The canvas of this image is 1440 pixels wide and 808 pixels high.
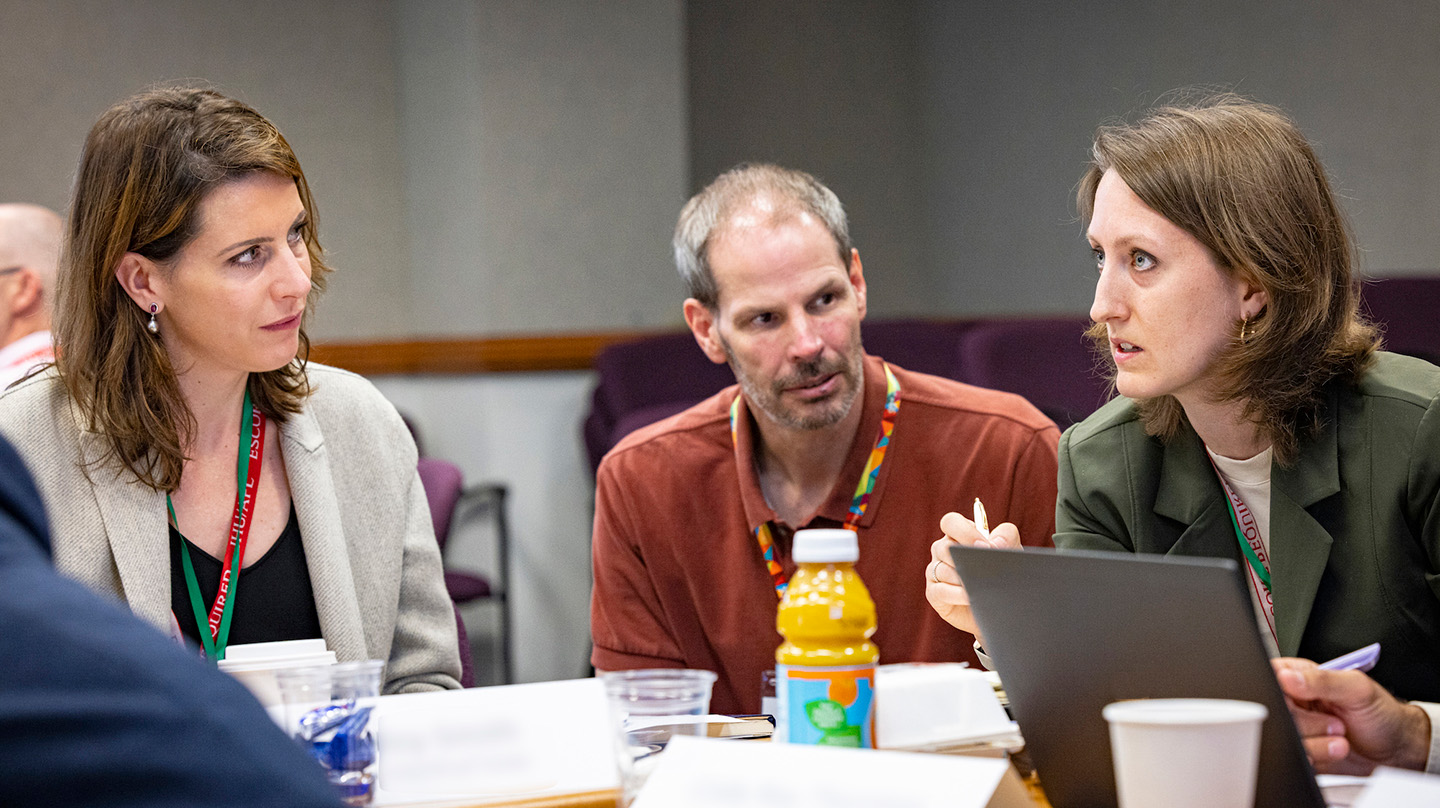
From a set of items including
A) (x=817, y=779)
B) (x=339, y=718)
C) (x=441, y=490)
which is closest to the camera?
(x=817, y=779)

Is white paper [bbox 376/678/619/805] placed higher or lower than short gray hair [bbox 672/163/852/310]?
lower

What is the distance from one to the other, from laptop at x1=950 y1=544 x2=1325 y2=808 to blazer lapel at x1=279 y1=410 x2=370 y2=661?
3.33 feet

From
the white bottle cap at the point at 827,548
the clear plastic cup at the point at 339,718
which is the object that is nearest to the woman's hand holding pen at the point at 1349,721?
the white bottle cap at the point at 827,548

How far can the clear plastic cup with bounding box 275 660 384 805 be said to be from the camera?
0.98m

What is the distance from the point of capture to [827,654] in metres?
1.00

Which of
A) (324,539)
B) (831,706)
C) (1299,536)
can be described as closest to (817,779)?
(831,706)

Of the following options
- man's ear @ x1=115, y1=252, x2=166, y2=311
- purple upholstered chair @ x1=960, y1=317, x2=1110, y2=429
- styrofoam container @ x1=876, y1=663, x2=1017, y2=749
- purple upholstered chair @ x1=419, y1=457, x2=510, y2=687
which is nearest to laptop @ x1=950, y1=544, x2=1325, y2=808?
styrofoam container @ x1=876, y1=663, x2=1017, y2=749

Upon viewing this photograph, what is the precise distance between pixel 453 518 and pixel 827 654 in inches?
115

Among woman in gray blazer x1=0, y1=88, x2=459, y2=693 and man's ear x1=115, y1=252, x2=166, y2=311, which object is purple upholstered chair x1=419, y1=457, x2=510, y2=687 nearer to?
woman in gray blazer x1=0, y1=88, x2=459, y2=693

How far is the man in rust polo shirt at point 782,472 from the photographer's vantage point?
197 cm

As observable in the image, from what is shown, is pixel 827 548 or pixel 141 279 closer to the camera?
pixel 827 548

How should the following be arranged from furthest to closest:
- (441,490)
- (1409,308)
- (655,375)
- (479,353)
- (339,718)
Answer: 1. (479,353)
2. (655,375)
3. (1409,308)
4. (441,490)
5. (339,718)

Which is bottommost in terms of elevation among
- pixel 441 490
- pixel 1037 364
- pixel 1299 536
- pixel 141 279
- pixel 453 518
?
pixel 453 518

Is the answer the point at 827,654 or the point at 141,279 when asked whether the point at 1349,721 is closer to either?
the point at 827,654
